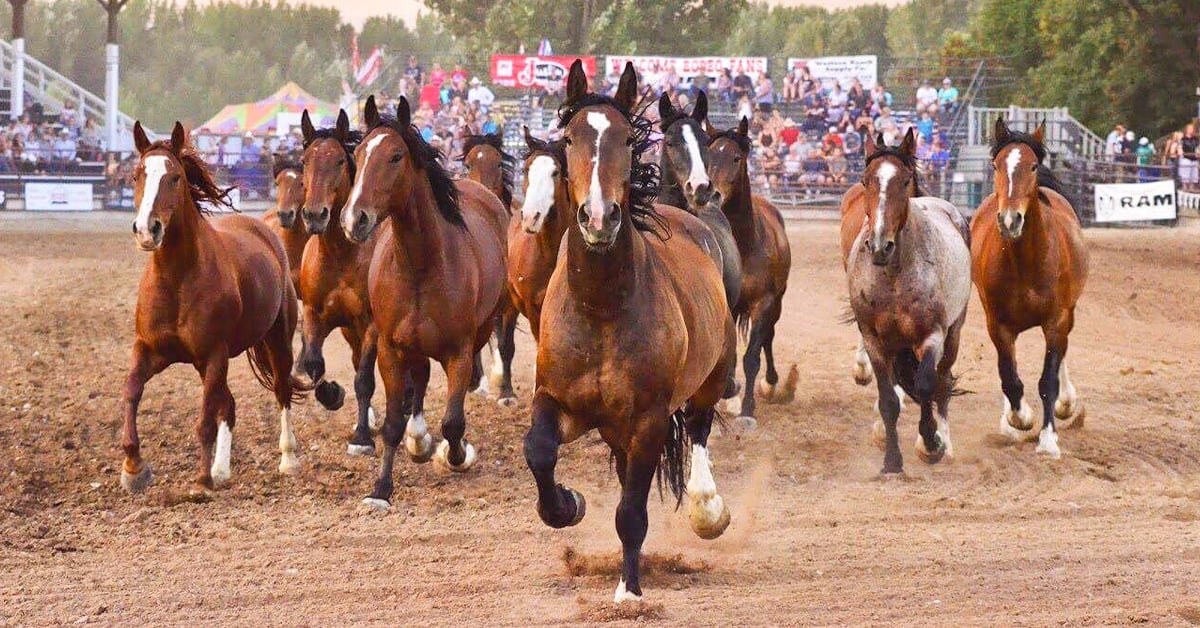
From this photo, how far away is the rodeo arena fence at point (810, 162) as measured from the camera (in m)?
25.4

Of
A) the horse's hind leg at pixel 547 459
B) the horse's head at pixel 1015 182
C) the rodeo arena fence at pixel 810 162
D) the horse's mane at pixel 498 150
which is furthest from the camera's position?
the rodeo arena fence at pixel 810 162

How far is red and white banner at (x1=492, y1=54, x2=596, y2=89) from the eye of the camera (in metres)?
38.8

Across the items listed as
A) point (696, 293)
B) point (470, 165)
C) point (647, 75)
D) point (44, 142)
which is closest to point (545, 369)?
point (696, 293)

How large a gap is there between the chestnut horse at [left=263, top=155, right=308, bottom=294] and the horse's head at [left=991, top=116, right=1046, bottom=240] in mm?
4708

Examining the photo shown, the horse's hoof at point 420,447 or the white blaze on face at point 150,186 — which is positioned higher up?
the white blaze on face at point 150,186

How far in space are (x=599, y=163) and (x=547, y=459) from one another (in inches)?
46.2

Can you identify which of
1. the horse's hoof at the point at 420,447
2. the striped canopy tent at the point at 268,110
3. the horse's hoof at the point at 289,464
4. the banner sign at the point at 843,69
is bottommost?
the horse's hoof at the point at 289,464

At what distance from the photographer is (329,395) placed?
9383mm

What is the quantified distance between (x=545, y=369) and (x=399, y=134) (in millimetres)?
2808

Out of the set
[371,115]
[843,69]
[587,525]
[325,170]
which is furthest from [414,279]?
[843,69]

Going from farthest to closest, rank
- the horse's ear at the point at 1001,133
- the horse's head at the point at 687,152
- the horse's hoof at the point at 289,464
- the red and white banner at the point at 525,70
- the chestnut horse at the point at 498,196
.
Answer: the red and white banner at the point at 525,70, the chestnut horse at the point at 498,196, the horse's ear at the point at 1001,133, the horse's head at the point at 687,152, the horse's hoof at the point at 289,464

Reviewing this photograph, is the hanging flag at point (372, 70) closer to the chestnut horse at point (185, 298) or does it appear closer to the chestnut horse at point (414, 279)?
the chestnut horse at point (185, 298)

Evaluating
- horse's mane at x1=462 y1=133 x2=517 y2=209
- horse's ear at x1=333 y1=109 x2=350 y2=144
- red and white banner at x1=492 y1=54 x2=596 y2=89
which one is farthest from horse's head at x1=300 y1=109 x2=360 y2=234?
red and white banner at x1=492 y1=54 x2=596 y2=89

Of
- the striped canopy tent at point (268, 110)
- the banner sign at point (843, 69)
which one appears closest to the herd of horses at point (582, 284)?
the banner sign at point (843, 69)
